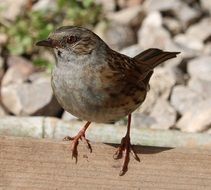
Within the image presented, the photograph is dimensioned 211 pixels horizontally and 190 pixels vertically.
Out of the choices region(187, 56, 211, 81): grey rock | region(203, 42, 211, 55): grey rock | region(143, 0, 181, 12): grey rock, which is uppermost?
region(143, 0, 181, 12): grey rock

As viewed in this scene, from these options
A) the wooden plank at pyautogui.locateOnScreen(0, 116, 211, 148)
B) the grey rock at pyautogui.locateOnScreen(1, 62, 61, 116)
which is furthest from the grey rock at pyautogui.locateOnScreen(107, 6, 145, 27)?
the wooden plank at pyautogui.locateOnScreen(0, 116, 211, 148)

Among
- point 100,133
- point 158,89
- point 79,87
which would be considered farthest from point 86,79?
point 158,89

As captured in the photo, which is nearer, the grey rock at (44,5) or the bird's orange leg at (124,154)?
the bird's orange leg at (124,154)

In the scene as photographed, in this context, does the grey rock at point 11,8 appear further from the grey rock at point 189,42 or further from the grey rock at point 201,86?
the grey rock at point 201,86

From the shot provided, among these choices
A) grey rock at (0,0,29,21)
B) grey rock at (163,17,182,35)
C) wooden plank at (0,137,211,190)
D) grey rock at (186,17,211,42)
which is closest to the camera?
wooden plank at (0,137,211,190)

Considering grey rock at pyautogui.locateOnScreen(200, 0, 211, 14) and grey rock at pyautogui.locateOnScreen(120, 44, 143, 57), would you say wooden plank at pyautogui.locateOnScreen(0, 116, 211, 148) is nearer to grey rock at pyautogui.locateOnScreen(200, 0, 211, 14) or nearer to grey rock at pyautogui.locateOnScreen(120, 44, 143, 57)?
grey rock at pyautogui.locateOnScreen(120, 44, 143, 57)

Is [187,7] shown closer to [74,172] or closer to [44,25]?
[44,25]

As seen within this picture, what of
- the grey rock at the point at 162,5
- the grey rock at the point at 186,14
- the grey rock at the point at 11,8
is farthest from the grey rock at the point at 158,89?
the grey rock at the point at 11,8

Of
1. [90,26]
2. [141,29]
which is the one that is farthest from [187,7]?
[90,26]

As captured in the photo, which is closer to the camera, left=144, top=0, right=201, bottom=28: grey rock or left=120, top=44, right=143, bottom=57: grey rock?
left=120, top=44, right=143, bottom=57: grey rock

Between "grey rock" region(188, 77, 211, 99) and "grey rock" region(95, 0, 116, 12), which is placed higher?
"grey rock" region(95, 0, 116, 12)
